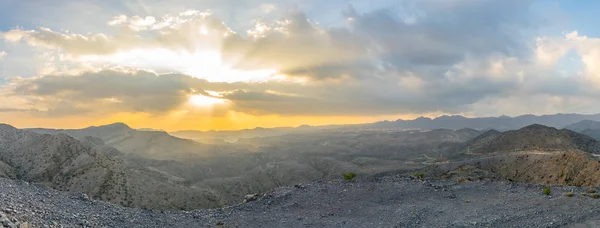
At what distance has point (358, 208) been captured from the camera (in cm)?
3120

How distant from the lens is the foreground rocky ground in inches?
907

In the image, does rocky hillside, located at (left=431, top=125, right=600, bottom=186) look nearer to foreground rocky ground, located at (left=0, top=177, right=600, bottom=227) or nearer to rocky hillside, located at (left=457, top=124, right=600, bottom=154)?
rocky hillside, located at (left=457, top=124, right=600, bottom=154)

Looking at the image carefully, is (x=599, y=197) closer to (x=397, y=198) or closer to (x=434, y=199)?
(x=434, y=199)

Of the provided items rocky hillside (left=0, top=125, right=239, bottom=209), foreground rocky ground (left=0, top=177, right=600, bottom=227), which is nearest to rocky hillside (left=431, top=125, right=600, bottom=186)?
foreground rocky ground (left=0, top=177, right=600, bottom=227)

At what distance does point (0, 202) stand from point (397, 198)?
28.7 metres

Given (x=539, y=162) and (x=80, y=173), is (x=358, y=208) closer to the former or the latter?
(x=539, y=162)

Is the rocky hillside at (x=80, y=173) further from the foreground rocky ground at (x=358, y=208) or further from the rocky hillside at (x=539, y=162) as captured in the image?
the rocky hillside at (x=539, y=162)

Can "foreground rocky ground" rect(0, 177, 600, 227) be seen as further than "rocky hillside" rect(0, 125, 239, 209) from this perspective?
No

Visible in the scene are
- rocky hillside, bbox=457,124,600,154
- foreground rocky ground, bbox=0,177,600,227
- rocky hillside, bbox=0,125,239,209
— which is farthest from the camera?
rocky hillside, bbox=457,124,600,154

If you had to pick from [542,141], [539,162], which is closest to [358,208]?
[539,162]

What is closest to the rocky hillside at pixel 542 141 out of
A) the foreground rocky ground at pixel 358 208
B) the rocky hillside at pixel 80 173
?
the foreground rocky ground at pixel 358 208

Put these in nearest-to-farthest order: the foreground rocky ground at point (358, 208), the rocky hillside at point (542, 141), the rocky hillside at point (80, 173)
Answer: the foreground rocky ground at point (358, 208) < the rocky hillside at point (80, 173) < the rocky hillside at point (542, 141)

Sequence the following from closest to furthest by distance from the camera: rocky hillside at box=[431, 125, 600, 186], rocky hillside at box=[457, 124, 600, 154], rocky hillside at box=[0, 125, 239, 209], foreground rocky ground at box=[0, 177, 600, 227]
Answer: foreground rocky ground at box=[0, 177, 600, 227]
rocky hillside at box=[431, 125, 600, 186]
rocky hillside at box=[0, 125, 239, 209]
rocky hillside at box=[457, 124, 600, 154]

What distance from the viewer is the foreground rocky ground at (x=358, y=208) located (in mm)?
23047
